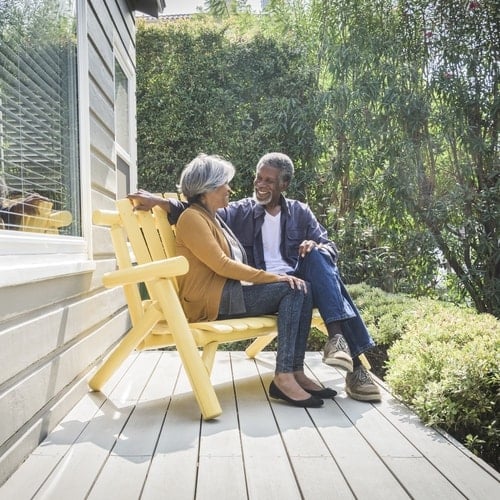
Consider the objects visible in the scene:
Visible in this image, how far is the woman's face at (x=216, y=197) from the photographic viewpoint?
2705 millimetres

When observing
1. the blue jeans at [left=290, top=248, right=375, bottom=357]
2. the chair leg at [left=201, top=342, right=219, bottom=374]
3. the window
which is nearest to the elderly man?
the blue jeans at [left=290, top=248, right=375, bottom=357]

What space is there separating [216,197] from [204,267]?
327 mm

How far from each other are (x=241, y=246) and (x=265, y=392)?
0.70 meters

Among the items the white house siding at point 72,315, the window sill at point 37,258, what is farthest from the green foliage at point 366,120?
the window sill at point 37,258

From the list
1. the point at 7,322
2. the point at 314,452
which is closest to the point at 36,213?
the point at 7,322

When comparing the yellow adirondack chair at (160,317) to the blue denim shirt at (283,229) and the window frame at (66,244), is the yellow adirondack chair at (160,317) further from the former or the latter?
the blue denim shirt at (283,229)

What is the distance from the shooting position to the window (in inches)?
71.2

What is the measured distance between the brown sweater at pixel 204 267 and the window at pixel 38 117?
51 centimetres

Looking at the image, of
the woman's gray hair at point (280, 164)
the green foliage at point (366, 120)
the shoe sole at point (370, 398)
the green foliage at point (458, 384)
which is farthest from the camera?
the green foliage at point (366, 120)

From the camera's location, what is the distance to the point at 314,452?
6.36 feet

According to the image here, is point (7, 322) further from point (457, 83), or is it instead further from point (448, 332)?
point (457, 83)

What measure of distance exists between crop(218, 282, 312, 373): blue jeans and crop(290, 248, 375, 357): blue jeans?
2.0 inches

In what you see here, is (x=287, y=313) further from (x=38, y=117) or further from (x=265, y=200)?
(x=38, y=117)

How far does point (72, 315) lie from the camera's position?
248 cm
